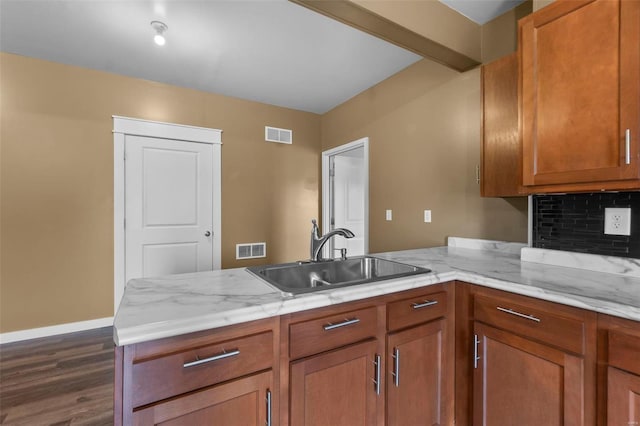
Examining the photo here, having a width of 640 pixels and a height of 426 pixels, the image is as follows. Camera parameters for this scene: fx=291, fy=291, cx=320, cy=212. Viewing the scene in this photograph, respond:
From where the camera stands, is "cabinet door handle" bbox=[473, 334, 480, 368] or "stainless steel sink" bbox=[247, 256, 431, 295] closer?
"cabinet door handle" bbox=[473, 334, 480, 368]

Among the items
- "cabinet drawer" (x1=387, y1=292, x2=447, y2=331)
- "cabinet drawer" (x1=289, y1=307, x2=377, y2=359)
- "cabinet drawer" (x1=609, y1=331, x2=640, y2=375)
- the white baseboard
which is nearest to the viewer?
"cabinet drawer" (x1=609, y1=331, x2=640, y2=375)

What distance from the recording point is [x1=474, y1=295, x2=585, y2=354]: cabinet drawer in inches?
40.6

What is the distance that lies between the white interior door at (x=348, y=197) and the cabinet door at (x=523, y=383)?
2865 mm

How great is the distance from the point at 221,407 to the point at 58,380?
6.83 feet

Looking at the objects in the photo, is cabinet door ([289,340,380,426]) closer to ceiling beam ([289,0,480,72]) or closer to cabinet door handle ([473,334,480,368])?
cabinet door handle ([473,334,480,368])

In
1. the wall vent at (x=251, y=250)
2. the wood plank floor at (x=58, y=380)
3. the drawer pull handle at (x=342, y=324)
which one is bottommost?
the wood plank floor at (x=58, y=380)

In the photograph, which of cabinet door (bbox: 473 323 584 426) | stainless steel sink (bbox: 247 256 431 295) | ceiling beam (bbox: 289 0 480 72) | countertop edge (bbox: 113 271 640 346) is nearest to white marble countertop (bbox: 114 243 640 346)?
countertop edge (bbox: 113 271 640 346)

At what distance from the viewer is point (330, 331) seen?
1078 mm

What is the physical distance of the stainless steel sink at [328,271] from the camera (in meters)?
1.45

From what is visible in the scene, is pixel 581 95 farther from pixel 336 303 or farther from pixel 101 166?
pixel 101 166

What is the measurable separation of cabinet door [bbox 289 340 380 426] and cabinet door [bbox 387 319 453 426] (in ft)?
0.34

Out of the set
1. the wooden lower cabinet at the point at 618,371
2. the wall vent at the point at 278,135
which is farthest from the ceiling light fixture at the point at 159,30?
the wooden lower cabinet at the point at 618,371

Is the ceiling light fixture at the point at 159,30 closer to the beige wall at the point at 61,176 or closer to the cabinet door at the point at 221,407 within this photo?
the beige wall at the point at 61,176

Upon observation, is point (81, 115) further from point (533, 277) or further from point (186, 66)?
point (533, 277)
